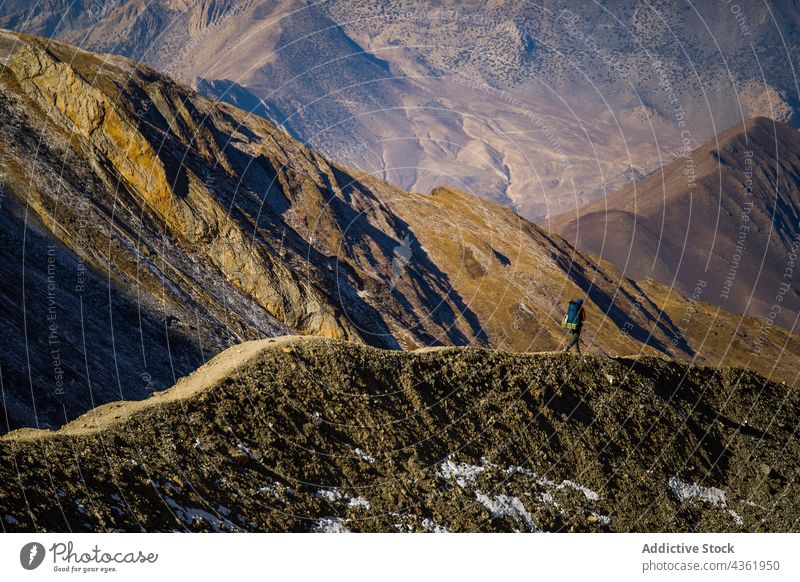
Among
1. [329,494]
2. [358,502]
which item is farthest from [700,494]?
[329,494]

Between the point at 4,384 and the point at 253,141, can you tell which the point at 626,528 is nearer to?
the point at 4,384

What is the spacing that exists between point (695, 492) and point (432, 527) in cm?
1398

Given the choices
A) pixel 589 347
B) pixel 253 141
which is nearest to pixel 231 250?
pixel 253 141

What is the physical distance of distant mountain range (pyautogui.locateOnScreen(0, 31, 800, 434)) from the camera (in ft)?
182

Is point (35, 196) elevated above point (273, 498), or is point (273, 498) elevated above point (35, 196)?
point (35, 196)

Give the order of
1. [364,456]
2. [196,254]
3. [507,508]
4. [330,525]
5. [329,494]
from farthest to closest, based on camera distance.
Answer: [196,254] < [507,508] < [364,456] < [329,494] < [330,525]

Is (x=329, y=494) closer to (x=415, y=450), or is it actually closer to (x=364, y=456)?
(x=364, y=456)

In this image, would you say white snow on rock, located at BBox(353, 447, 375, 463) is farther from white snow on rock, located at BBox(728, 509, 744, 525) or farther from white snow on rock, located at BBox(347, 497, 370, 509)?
white snow on rock, located at BBox(728, 509, 744, 525)

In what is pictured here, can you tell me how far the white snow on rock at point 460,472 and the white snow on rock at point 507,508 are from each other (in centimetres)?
71

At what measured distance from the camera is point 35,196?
217ft

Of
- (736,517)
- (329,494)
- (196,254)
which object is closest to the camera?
(329,494)

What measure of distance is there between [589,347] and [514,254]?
2382 centimetres

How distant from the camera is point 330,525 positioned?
31062mm
